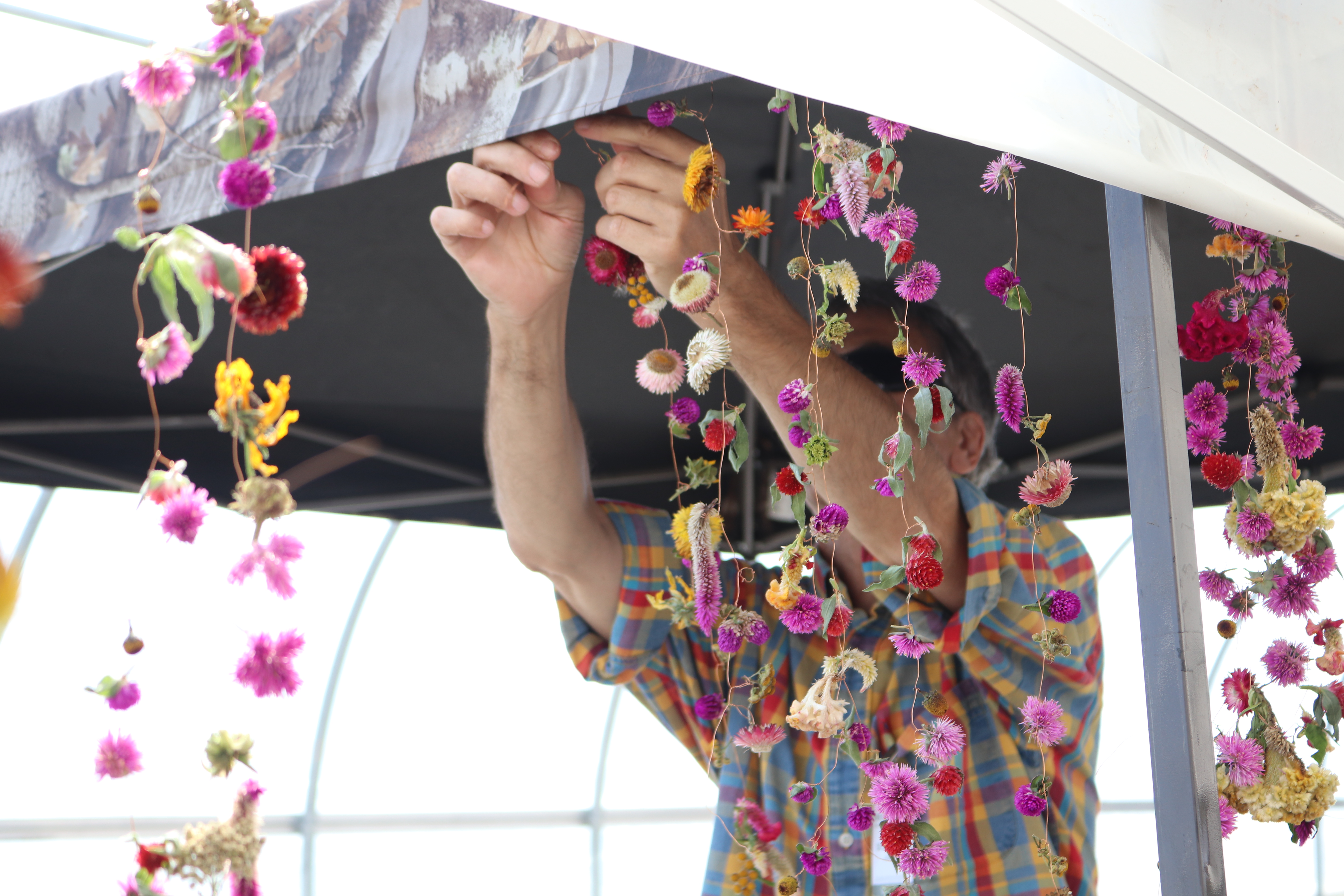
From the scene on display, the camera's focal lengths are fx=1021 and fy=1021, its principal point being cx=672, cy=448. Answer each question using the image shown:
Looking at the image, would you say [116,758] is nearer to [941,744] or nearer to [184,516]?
[184,516]

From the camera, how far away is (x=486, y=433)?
6.13ft

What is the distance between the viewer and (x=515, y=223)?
1.49m

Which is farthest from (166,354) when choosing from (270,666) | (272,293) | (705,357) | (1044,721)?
(1044,721)

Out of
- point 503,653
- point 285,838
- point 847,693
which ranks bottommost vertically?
point 285,838

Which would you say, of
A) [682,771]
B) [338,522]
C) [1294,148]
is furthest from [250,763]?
[682,771]

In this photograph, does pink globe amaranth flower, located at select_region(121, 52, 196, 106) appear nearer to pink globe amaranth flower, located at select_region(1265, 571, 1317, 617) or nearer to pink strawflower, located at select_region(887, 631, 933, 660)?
pink strawflower, located at select_region(887, 631, 933, 660)

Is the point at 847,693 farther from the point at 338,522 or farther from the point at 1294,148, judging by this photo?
the point at 338,522

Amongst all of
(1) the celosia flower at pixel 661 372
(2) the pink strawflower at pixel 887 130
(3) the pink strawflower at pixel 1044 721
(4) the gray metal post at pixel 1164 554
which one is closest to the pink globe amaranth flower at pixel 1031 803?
(3) the pink strawflower at pixel 1044 721

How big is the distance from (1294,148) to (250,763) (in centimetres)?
119

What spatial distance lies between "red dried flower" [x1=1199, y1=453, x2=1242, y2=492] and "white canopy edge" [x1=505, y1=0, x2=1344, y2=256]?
30 cm

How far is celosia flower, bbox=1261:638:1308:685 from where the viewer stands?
119cm

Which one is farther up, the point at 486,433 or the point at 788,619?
the point at 486,433

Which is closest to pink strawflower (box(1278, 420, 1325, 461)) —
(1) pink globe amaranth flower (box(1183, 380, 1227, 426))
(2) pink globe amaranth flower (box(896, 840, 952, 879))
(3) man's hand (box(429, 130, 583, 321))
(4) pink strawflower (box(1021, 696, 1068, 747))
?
(1) pink globe amaranth flower (box(1183, 380, 1227, 426))

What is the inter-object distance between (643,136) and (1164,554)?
77cm
